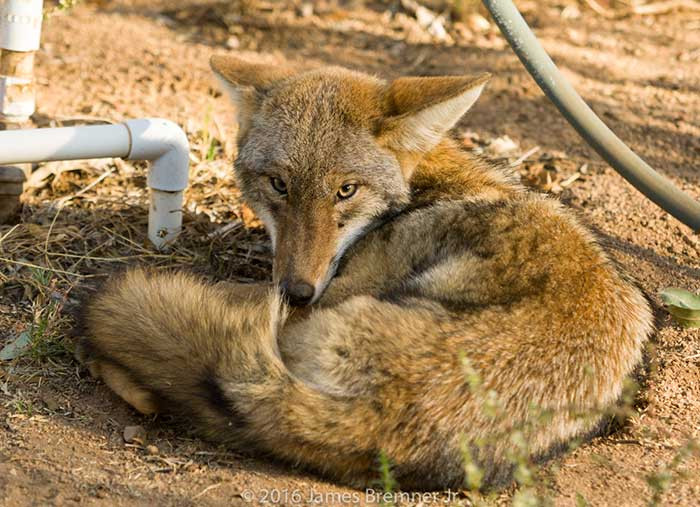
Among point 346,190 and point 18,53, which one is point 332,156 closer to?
point 346,190

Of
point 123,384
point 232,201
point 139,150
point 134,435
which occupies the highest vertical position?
point 139,150

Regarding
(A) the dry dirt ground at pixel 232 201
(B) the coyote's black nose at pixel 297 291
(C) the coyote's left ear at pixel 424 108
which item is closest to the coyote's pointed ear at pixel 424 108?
(C) the coyote's left ear at pixel 424 108

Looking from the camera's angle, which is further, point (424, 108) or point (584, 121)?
point (584, 121)

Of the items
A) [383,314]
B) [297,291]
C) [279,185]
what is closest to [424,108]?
[279,185]

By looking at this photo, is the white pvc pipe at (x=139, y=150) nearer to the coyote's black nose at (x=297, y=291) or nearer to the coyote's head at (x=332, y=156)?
the coyote's head at (x=332, y=156)

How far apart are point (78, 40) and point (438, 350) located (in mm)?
5743

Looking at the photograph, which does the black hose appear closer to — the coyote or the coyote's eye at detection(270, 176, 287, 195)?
the coyote

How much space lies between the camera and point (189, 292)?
364 cm

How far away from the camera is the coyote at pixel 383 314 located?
3.26 meters

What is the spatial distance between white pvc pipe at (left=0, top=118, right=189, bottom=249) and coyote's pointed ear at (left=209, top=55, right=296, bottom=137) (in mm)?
472

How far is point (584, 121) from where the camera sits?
444 cm

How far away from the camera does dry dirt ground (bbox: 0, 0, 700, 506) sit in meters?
3.40

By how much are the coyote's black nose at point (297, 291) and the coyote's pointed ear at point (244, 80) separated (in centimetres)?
105

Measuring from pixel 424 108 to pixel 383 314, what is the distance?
1.17 m
